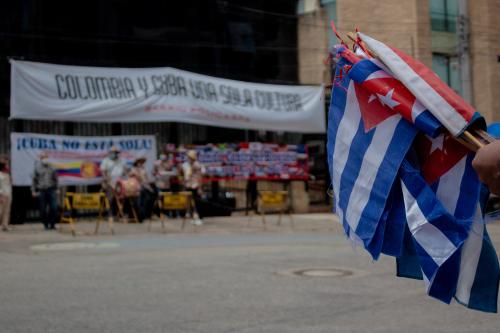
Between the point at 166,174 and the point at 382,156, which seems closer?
the point at 382,156

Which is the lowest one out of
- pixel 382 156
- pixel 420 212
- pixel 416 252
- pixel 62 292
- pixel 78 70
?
pixel 62 292

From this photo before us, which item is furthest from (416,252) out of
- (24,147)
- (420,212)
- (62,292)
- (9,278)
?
Answer: (24,147)

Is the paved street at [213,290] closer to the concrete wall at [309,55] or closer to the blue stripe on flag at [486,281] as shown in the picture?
the blue stripe on flag at [486,281]

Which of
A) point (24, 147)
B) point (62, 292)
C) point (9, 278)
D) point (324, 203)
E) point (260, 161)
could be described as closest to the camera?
point (62, 292)

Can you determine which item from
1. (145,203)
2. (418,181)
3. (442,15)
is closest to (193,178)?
(145,203)

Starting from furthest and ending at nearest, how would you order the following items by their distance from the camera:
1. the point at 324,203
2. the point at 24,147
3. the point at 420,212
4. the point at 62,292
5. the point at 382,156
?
the point at 324,203, the point at 24,147, the point at 62,292, the point at 382,156, the point at 420,212

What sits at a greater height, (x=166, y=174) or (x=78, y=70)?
(x=78, y=70)

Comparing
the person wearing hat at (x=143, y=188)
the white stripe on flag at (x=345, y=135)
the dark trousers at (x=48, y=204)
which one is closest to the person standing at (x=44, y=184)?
the dark trousers at (x=48, y=204)

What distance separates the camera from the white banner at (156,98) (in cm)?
1694

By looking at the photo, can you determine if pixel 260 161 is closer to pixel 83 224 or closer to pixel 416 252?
pixel 83 224

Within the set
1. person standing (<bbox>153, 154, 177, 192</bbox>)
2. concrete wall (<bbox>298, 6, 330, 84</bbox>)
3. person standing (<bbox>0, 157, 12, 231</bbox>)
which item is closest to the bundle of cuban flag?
person standing (<bbox>0, 157, 12, 231</bbox>)

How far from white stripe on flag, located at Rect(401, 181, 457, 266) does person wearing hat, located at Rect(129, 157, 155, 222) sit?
15.4 metres

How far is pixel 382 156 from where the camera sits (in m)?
2.88

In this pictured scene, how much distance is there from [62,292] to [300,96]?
14.8 meters
